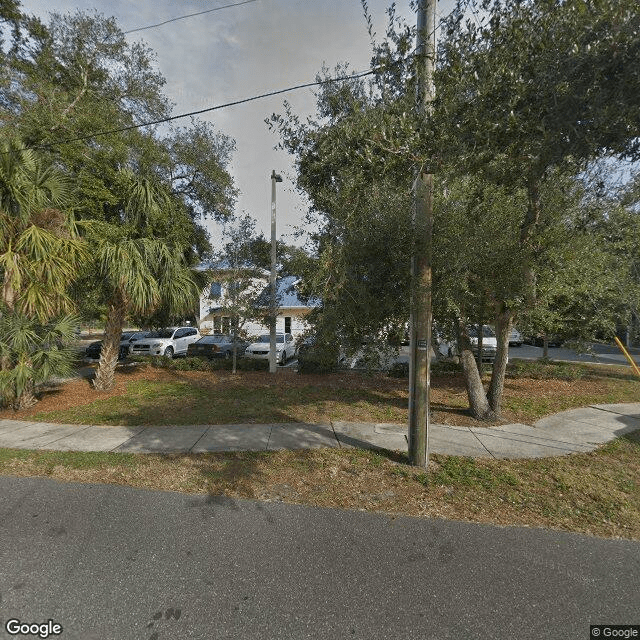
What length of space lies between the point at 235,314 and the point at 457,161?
9162 millimetres

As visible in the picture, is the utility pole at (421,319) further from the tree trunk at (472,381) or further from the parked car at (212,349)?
the parked car at (212,349)

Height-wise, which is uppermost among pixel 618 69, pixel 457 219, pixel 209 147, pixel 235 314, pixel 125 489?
pixel 209 147

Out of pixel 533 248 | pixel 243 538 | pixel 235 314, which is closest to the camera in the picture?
pixel 243 538

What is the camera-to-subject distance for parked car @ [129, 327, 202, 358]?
16.7 meters

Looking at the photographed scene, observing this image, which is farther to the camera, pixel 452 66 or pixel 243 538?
pixel 452 66

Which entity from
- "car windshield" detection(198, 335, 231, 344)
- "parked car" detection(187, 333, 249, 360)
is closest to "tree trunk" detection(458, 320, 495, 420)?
"parked car" detection(187, 333, 249, 360)

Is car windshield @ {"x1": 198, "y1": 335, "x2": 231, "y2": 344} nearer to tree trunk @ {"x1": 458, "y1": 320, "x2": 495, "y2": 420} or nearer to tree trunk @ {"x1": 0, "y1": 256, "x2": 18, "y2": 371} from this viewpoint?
tree trunk @ {"x1": 0, "y1": 256, "x2": 18, "y2": 371}

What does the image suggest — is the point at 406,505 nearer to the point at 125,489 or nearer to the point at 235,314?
the point at 125,489

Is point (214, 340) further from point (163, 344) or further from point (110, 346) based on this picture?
point (110, 346)

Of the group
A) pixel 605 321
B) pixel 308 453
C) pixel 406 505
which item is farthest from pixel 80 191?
pixel 605 321

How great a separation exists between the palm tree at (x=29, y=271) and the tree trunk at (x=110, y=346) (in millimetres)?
1778

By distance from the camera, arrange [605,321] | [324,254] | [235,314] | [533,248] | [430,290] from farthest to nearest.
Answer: [235,314], [605,321], [533,248], [324,254], [430,290]

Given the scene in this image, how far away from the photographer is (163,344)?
55.2 feet

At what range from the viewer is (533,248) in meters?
5.36
